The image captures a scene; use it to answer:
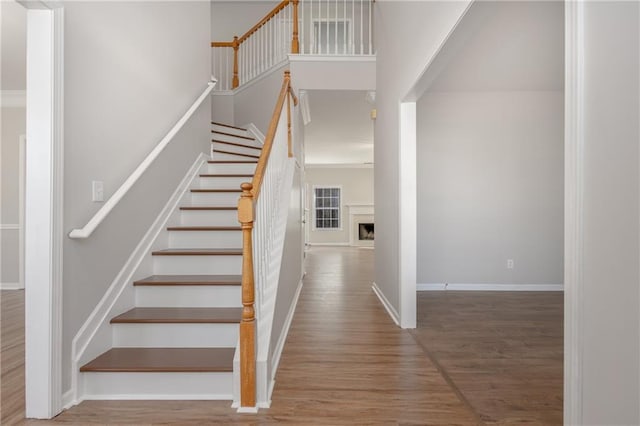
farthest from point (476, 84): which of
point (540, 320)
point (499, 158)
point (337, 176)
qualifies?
point (337, 176)

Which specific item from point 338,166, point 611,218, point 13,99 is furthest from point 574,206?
point 338,166

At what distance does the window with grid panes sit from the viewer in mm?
12398

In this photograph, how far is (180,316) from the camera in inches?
91.5

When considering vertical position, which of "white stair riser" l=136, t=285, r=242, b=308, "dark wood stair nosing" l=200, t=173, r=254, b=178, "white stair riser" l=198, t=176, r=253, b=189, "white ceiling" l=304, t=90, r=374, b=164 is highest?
"white ceiling" l=304, t=90, r=374, b=164

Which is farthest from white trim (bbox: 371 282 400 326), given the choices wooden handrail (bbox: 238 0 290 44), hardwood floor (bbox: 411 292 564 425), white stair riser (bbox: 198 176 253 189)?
wooden handrail (bbox: 238 0 290 44)

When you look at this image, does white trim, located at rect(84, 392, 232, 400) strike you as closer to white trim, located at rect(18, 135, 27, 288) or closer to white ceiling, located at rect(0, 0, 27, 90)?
white ceiling, located at rect(0, 0, 27, 90)

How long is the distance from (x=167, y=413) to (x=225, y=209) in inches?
72.8

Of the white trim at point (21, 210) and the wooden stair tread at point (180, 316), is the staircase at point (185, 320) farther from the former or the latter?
the white trim at point (21, 210)

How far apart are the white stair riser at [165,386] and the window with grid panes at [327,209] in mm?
10388

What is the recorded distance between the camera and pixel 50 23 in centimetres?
185

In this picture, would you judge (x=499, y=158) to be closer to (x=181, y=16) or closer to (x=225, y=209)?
(x=225, y=209)

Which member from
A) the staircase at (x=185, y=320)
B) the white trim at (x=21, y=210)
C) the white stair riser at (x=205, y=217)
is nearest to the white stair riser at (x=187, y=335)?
the staircase at (x=185, y=320)

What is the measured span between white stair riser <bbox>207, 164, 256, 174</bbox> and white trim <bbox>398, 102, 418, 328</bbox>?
1760mm

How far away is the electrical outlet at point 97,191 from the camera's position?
222 cm
